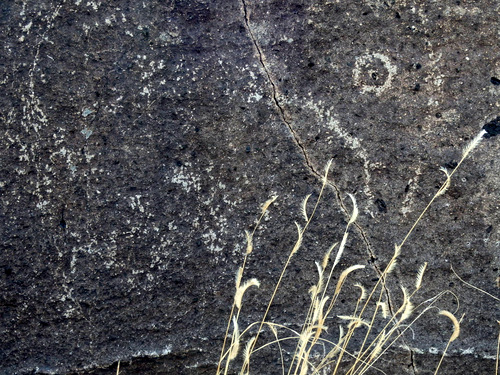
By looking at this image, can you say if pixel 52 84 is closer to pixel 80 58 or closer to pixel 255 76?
pixel 80 58

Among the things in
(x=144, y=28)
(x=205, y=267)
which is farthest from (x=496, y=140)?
(x=144, y=28)

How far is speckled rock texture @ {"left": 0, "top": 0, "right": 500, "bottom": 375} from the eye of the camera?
215cm

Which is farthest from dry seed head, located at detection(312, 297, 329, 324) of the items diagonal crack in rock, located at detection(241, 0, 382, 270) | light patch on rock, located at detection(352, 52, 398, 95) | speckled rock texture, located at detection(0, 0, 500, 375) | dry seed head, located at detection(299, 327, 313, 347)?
light patch on rock, located at detection(352, 52, 398, 95)

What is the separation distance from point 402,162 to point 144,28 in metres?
1.18

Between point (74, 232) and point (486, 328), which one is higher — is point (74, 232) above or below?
above

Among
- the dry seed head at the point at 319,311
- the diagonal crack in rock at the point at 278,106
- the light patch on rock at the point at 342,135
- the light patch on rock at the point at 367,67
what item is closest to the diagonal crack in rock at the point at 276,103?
the diagonal crack in rock at the point at 278,106

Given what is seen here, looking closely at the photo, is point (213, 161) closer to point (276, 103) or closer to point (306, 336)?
point (276, 103)

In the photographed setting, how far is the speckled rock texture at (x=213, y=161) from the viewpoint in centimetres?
215

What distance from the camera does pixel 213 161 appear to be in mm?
2207

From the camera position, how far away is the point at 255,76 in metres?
2.21

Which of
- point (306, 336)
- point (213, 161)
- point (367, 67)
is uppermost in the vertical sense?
point (367, 67)

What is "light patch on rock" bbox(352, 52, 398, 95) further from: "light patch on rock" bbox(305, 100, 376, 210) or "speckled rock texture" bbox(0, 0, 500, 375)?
"light patch on rock" bbox(305, 100, 376, 210)

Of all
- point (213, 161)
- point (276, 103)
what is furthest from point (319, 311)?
point (276, 103)

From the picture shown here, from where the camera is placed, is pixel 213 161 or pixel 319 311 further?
pixel 213 161
